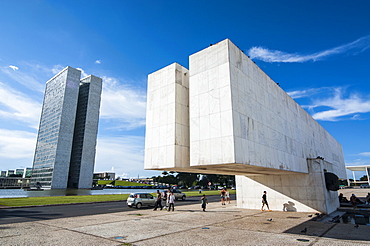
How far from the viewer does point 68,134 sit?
121m

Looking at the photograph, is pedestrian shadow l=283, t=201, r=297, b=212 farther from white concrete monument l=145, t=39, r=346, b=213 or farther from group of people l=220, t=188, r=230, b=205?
group of people l=220, t=188, r=230, b=205

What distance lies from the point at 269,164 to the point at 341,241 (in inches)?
222

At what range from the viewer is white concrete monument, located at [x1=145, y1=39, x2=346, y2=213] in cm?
1241

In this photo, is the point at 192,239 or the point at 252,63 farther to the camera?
the point at 252,63

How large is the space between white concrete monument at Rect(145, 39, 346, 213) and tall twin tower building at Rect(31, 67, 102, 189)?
11866cm

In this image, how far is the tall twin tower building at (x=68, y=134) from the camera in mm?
117438

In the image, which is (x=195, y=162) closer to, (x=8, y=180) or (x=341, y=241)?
(x=341, y=241)

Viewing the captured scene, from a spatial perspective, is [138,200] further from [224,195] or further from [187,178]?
[187,178]

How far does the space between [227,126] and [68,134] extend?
126338 mm

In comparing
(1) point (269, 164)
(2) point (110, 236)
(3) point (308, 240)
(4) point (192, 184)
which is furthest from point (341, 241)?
(4) point (192, 184)

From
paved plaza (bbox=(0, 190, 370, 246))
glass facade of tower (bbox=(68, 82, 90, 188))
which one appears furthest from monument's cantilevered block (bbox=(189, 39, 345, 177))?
glass facade of tower (bbox=(68, 82, 90, 188))

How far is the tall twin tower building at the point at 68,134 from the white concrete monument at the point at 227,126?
119 meters

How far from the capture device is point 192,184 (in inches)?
4742

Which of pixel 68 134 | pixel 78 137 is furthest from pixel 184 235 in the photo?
pixel 78 137
